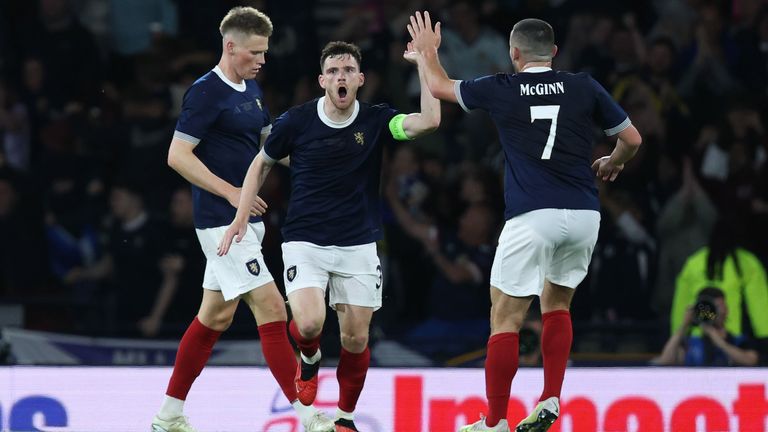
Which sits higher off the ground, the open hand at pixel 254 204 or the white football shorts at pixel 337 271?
the open hand at pixel 254 204

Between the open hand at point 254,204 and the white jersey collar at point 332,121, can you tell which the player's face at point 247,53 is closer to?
the white jersey collar at point 332,121

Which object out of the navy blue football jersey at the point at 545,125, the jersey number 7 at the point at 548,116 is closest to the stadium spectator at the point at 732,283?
the navy blue football jersey at the point at 545,125

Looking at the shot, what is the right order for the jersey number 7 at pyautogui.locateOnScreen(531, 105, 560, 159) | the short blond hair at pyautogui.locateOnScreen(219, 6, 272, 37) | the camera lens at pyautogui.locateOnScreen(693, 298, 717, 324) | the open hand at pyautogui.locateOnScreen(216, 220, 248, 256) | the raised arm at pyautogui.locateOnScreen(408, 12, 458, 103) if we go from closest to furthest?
the jersey number 7 at pyautogui.locateOnScreen(531, 105, 560, 159) < the raised arm at pyautogui.locateOnScreen(408, 12, 458, 103) < the open hand at pyautogui.locateOnScreen(216, 220, 248, 256) < the short blond hair at pyautogui.locateOnScreen(219, 6, 272, 37) < the camera lens at pyautogui.locateOnScreen(693, 298, 717, 324)

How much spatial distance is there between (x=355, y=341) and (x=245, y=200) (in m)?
0.98

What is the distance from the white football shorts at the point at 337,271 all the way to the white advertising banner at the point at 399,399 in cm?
94

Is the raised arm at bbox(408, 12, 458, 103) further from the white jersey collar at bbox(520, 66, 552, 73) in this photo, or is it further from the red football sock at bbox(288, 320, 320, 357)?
the red football sock at bbox(288, 320, 320, 357)

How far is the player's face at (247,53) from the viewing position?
8.03 m

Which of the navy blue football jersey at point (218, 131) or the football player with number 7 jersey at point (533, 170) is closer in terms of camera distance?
the football player with number 7 jersey at point (533, 170)

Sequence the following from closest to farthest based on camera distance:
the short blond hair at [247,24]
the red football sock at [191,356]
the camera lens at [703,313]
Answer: the short blond hair at [247,24] < the red football sock at [191,356] < the camera lens at [703,313]

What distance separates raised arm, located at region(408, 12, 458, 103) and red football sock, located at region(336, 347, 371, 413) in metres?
1.49

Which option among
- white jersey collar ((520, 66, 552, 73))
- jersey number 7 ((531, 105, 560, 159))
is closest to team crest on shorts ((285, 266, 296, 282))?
jersey number 7 ((531, 105, 560, 159))

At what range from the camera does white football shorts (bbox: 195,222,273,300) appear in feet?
26.0

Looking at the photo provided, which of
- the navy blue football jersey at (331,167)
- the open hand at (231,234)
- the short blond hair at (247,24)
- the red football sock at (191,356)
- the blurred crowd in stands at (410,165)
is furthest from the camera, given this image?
the blurred crowd in stands at (410,165)

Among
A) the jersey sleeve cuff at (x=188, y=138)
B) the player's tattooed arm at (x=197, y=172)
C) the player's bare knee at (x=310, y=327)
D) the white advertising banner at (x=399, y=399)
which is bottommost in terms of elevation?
the white advertising banner at (x=399, y=399)
